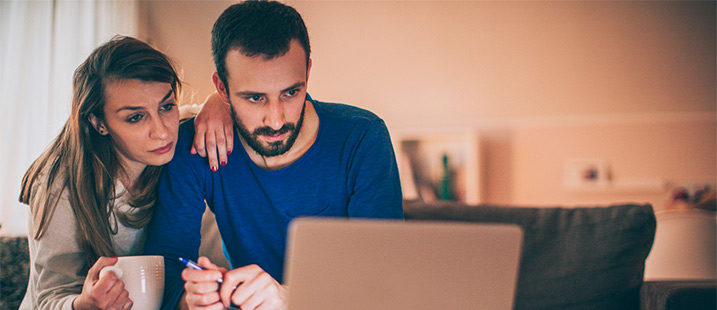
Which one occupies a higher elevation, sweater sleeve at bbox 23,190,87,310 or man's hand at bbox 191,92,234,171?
man's hand at bbox 191,92,234,171

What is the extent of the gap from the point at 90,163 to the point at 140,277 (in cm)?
38

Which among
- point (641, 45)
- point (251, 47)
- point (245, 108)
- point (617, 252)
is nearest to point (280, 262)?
point (245, 108)

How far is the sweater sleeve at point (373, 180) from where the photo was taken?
1045 millimetres

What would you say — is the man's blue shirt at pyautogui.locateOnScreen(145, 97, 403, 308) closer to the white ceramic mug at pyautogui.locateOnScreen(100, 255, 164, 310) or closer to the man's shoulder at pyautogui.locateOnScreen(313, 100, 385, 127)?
the man's shoulder at pyautogui.locateOnScreen(313, 100, 385, 127)

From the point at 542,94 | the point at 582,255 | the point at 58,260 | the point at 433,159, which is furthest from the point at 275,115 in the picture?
the point at 542,94

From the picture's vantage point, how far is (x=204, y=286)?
721 millimetres

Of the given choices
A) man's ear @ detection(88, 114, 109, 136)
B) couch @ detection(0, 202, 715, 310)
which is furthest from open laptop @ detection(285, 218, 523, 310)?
couch @ detection(0, 202, 715, 310)

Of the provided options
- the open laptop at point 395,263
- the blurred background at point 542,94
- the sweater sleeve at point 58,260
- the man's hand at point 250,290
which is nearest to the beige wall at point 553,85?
the blurred background at point 542,94

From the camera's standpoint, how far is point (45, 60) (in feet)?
6.12

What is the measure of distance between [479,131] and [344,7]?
120 centimetres

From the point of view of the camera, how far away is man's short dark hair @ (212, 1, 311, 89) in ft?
3.17

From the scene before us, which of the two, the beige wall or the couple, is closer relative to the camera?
the couple

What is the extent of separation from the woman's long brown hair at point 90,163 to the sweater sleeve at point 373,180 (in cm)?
41

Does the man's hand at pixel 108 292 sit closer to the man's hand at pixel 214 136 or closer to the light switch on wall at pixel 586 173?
the man's hand at pixel 214 136
